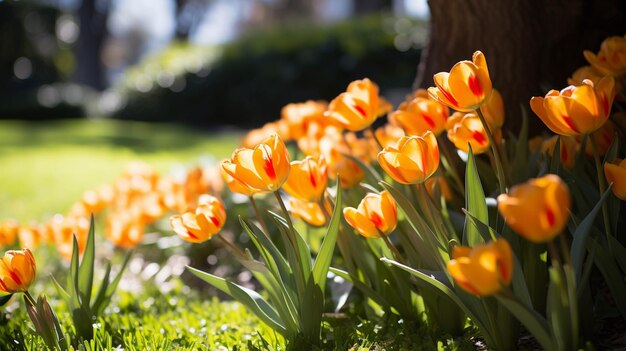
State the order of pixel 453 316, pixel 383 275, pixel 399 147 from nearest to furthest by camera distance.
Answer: pixel 399 147, pixel 453 316, pixel 383 275

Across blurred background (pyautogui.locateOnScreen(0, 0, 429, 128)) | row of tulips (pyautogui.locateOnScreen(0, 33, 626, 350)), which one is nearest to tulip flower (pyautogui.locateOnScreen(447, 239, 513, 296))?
row of tulips (pyautogui.locateOnScreen(0, 33, 626, 350))

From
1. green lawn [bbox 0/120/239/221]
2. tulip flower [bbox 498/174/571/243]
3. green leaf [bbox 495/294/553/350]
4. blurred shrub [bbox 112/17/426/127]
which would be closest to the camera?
tulip flower [bbox 498/174/571/243]

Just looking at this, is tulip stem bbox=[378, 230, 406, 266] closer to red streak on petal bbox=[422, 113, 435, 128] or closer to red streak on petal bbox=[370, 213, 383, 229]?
red streak on petal bbox=[370, 213, 383, 229]

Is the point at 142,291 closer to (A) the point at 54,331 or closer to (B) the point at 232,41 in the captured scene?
(A) the point at 54,331

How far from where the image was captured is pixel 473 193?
154 centimetres

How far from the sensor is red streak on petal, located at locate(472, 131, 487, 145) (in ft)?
5.76

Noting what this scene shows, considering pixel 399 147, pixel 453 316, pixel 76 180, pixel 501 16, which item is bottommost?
pixel 76 180

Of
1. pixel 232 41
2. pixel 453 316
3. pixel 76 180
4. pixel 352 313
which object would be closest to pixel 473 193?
pixel 453 316

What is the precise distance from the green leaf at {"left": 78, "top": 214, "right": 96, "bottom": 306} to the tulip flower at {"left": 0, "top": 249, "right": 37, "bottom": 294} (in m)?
0.25

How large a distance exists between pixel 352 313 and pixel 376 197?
2.27 feet

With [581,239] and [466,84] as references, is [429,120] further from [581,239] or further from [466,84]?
[581,239]

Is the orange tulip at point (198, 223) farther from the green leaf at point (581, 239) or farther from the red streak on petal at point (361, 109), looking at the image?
the green leaf at point (581, 239)

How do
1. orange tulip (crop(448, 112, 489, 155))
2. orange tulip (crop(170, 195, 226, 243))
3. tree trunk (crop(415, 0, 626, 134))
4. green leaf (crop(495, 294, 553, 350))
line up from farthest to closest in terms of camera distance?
tree trunk (crop(415, 0, 626, 134)) < orange tulip (crop(448, 112, 489, 155)) < orange tulip (crop(170, 195, 226, 243)) < green leaf (crop(495, 294, 553, 350))

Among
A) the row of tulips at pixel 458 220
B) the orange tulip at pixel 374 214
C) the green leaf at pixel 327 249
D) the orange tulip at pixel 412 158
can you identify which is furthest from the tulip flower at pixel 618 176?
the green leaf at pixel 327 249
